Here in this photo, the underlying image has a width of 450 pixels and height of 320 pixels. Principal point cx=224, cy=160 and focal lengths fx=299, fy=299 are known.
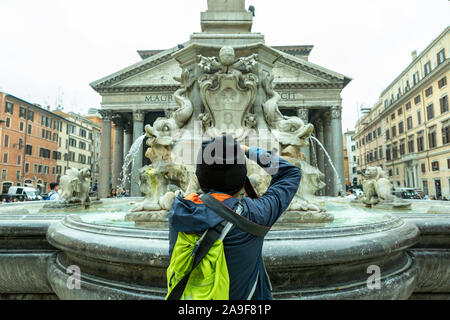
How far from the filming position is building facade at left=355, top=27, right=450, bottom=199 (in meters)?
36.0

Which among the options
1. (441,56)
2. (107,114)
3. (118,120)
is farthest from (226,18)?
(441,56)

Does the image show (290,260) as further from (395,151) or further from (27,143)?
(395,151)

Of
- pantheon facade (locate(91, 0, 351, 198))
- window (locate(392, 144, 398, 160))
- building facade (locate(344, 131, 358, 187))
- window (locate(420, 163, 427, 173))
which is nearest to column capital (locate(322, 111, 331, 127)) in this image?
pantheon facade (locate(91, 0, 351, 198))

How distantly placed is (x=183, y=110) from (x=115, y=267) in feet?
10.6

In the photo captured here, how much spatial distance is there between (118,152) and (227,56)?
33.7 metres

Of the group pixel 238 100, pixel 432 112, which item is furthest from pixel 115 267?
pixel 432 112

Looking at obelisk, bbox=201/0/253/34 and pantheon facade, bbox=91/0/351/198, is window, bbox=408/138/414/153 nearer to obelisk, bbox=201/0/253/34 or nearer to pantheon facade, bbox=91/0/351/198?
pantheon facade, bbox=91/0/351/198

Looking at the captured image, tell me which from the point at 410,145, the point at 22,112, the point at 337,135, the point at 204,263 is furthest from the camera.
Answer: the point at 22,112

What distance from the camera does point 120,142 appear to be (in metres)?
37.2

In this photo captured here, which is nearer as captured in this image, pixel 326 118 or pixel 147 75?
pixel 147 75

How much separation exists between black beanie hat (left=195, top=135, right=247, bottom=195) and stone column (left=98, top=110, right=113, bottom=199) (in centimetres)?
3366

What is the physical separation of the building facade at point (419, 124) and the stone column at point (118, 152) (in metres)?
36.2

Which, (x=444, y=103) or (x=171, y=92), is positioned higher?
(x=171, y=92)

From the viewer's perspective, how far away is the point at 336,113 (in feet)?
108
